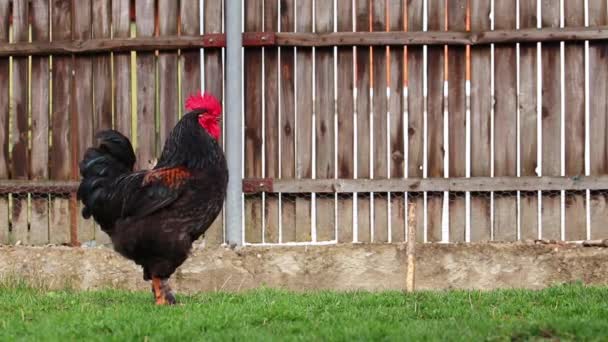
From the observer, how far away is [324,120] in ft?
34.0

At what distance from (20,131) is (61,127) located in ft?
1.39

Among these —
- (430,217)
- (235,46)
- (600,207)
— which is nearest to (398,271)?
(430,217)

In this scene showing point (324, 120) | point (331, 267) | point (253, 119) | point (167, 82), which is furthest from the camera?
point (167, 82)

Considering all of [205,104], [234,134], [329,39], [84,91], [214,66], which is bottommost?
[234,134]

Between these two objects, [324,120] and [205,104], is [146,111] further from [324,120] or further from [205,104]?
[205,104]

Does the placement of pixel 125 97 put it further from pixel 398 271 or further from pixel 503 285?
pixel 503 285

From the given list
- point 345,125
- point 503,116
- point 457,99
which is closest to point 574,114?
point 503,116

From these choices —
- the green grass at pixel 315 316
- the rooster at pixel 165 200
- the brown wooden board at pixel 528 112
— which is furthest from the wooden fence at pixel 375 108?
the rooster at pixel 165 200

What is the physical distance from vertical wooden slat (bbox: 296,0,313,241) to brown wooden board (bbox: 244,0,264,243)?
352 mm

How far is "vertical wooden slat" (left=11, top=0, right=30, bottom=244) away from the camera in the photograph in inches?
425

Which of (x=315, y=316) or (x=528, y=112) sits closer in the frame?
(x=315, y=316)

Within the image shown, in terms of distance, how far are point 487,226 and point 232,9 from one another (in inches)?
119

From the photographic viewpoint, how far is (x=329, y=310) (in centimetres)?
797

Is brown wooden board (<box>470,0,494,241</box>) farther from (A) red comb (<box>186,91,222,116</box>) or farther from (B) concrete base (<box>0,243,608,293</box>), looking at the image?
(A) red comb (<box>186,91,222,116</box>)
